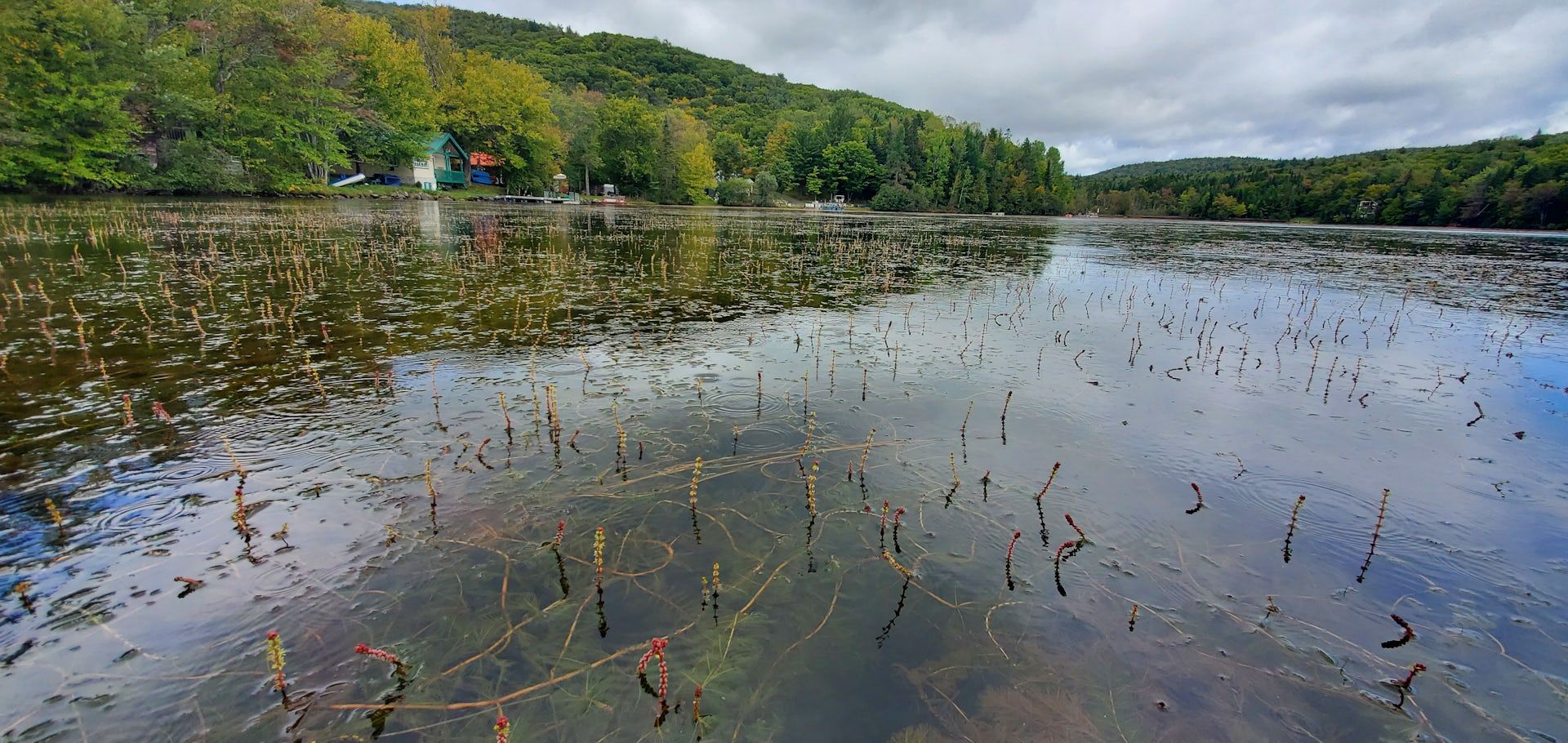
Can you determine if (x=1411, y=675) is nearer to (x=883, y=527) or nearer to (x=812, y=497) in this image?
(x=883, y=527)

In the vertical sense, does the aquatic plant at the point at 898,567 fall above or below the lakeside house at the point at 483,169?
below

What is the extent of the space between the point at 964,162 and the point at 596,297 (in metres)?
160

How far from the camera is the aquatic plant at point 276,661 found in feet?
11.0

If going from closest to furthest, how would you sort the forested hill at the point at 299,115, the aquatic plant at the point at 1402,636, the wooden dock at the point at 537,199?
the aquatic plant at the point at 1402,636, the forested hill at the point at 299,115, the wooden dock at the point at 537,199

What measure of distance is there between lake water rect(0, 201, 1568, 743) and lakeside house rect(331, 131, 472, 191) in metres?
72.1

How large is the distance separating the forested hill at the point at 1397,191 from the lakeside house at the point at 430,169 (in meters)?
144

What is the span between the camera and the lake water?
3844 millimetres

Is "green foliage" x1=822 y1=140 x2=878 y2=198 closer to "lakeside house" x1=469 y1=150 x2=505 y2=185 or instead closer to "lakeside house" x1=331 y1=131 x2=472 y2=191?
"lakeside house" x1=469 y1=150 x2=505 y2=185

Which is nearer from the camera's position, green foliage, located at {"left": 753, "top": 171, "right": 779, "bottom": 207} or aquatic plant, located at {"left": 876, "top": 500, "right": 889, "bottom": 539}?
aquatic plant, located at {"left": 876, "top": 500, "right": 889, "bottom": 539}

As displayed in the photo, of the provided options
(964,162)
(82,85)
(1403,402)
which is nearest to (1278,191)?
(964,162)

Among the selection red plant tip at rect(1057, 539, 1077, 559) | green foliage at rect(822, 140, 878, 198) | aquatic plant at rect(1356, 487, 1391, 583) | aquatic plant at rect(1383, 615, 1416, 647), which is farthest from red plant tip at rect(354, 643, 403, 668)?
green foliage at rect(822, 140, 878, 198)

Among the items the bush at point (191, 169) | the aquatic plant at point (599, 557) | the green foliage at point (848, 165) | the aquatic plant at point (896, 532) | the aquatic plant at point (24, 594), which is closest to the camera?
the aquatic plant at point (24, 594)

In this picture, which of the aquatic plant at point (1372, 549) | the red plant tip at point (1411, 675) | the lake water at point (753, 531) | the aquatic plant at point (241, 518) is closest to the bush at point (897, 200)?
the lake water at point (753, 531)

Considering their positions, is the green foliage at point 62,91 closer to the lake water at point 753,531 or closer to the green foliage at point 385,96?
the green foliage at point 385,96
